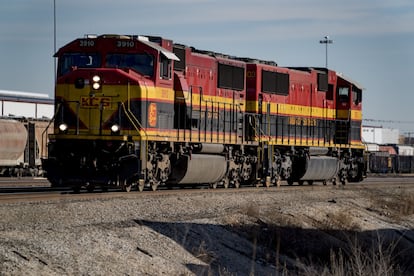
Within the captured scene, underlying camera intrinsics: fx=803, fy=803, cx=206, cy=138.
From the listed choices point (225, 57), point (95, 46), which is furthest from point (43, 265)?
point (225, 57)

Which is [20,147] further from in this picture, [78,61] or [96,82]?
[96,82]

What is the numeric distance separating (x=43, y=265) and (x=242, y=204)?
9.49 m

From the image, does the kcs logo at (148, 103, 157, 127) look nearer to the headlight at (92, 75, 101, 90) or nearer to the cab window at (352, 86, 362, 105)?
the headlight at (92, 75, 101, 90)

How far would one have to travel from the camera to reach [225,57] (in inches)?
1009

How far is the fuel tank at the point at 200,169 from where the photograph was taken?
21.7 metres

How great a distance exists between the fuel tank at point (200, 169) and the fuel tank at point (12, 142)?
15.0 meters

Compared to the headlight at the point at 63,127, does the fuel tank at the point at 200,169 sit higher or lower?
lower

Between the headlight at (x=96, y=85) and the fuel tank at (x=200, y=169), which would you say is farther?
Answer: the fuel tank at (x=200, y=169)

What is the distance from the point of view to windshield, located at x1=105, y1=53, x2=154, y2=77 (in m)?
20.4

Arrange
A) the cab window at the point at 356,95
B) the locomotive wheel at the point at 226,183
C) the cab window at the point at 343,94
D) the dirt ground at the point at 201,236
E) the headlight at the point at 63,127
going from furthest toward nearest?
the cab window at the point at 356,95 → the cab window at the point at 343,94 → the locomotive wheel at the point at 226,183 → the headlight at the point at 63,127 → the dirt ground at the point at 201,236

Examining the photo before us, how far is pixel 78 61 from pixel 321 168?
12008 millimetres

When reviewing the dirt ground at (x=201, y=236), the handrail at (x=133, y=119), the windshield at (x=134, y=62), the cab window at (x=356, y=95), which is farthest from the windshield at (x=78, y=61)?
the cab window at (x=356, y=95)

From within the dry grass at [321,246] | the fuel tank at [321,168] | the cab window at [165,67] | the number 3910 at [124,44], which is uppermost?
the number 3910 at [124,44]

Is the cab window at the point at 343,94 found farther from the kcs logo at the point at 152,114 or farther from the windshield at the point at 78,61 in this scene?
the windshield at the point at 78,61
